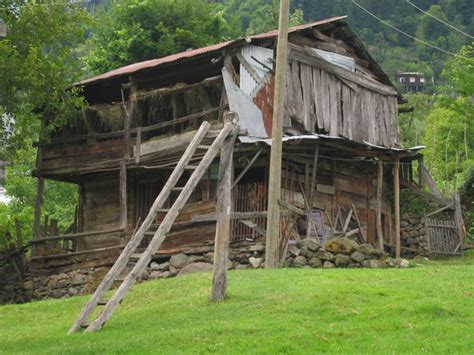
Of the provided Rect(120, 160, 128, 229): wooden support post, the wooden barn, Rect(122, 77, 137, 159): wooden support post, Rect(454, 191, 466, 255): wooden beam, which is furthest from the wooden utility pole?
Rect(454, 191, 466, 255): wooden beam

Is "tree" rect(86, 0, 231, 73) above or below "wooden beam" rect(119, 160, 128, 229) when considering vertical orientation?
above

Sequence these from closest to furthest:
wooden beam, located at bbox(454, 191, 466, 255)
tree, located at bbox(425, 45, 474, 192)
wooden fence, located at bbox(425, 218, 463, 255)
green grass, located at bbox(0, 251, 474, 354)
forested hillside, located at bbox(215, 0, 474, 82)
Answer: green grass, located at bbox(0, 251, 474, 354) < wooden fence, located at bbox(425, 218, 463, 255) < wooden beam, located at bbox(454, 191, 466, 255) < tree, located at bbox(425, 45, 474, 192) < forested hillside, located at bbox(215, 0, 474, 82)

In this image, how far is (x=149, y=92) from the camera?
27.8 m

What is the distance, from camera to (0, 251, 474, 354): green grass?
1288 centimetres

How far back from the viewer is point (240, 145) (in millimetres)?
25406

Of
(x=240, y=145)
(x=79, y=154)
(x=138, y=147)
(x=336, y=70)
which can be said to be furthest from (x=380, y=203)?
(x=79, y=154)

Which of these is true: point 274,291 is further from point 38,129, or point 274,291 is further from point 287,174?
point 38,129

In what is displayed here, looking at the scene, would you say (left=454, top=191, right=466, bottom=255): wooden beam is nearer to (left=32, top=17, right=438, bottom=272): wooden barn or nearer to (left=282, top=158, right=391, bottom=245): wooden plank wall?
(left=32, top=17, right=438, bottom=272): wooden barn

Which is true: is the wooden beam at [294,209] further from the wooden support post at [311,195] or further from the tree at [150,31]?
the tree at [150,31]

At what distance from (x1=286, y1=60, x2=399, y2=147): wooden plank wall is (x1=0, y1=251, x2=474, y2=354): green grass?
30.1ft

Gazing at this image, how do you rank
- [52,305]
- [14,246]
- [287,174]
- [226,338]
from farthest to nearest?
1. [14,246]
2. [287,174]
3. [52,305]
4. [226,338]

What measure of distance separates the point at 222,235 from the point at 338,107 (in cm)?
1383

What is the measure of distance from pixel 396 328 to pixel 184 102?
15.6 metres

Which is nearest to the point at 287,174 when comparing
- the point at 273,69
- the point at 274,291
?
the point at 273,69
